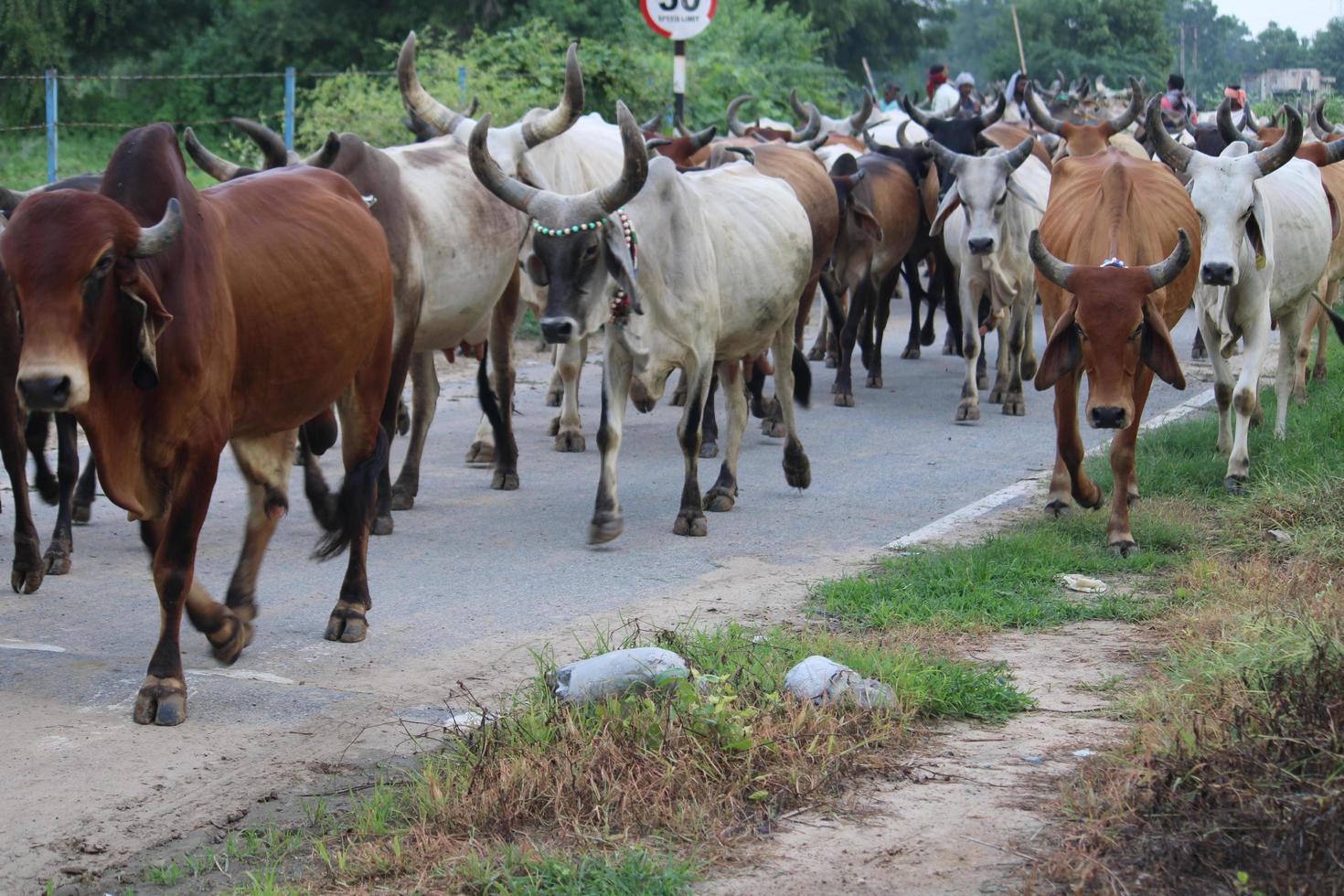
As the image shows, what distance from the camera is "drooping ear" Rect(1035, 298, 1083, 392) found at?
7.35 meters

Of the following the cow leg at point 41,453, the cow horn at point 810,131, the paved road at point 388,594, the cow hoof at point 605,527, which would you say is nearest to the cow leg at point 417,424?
the paved road at point 388,594

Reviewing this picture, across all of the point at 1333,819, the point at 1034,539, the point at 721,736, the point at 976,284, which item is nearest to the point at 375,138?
the point at 976,284

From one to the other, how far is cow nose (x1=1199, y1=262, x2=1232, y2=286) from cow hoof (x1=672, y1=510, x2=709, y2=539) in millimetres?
2745

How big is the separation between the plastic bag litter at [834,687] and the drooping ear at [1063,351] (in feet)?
8.99

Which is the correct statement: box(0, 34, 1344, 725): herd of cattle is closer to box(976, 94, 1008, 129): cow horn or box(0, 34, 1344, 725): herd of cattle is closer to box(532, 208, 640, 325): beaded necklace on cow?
box(532, 208, 640, 325): beaded necklace on cow

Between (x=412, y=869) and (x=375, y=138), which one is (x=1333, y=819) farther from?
(x=375, y=138)

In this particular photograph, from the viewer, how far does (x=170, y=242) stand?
193 inches

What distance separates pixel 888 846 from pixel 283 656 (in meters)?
2.68

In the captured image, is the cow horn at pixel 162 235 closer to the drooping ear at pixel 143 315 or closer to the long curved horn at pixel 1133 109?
the drooping ear at pixel 143 315

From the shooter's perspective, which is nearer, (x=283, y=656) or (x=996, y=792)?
(x=996, y=792)

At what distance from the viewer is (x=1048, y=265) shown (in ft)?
24.0

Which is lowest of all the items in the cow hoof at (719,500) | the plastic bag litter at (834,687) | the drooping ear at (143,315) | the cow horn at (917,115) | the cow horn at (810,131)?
the cow hoof at (719,500)

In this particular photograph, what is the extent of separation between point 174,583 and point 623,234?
317 centimetres

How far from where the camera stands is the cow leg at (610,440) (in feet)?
25.3
